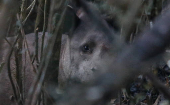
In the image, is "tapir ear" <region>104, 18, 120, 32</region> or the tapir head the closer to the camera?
the tapir head

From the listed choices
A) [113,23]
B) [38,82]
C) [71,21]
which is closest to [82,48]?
[71,21]

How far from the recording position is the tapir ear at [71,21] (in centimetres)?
372

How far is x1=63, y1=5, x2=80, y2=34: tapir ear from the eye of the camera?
3.72 metres

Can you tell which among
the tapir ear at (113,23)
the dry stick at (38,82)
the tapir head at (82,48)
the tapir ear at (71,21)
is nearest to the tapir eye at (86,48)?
the tapir head at (82,48)

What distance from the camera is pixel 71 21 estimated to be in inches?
151

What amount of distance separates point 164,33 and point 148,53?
57 millimetres

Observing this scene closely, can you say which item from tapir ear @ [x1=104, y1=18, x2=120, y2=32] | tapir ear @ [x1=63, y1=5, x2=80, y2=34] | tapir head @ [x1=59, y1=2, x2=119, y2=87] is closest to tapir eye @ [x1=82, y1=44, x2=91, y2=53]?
tapir head @ [x1=59, y1=2, x2=119, y2=87]

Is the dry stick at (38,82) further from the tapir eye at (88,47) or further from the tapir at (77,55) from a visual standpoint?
the tapir eye at (88,47)

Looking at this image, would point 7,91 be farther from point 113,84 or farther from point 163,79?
point 113,84

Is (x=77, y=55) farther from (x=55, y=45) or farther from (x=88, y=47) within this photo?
(x=55, y=45)

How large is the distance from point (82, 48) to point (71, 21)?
372 millimetres

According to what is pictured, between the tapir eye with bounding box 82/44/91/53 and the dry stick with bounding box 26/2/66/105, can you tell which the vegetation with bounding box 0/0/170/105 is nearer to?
the dry stick with bounding box 26/2/66/105

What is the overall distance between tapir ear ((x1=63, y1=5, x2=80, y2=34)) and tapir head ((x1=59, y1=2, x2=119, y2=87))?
0.03 m

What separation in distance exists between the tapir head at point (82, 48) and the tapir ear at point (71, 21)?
0.03 meters
